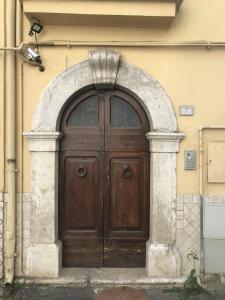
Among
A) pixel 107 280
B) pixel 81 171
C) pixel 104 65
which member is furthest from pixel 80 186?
pixel 104 65

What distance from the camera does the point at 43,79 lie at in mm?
4992

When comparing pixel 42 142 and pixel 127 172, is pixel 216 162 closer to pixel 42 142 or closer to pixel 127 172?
pixel 127 172

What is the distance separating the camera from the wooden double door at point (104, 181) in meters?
5.20

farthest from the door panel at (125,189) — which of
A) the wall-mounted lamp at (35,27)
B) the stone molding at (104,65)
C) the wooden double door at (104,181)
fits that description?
the wall-mounted lamp at (35,27)

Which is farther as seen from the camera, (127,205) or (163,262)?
(127,205)

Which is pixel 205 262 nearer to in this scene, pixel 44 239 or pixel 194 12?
pixel 44 239

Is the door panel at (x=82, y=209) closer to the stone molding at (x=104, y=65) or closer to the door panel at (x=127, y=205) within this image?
the door panel at (x=127, y=205)

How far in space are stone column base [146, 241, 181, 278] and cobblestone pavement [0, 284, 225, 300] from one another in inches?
9.5

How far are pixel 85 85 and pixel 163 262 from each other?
8.10 feet

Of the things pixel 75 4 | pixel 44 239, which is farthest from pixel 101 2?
pixel 44 239

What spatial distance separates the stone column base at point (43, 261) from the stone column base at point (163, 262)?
1.21 metres

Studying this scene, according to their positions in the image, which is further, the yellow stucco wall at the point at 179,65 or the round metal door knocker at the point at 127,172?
the round metal door knocker at the point at 127,172

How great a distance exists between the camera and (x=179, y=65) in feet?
16.5

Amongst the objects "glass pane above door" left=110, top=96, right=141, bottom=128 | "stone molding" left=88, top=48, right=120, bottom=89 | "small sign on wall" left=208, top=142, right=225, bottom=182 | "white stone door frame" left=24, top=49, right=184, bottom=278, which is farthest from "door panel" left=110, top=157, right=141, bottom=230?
"stone molding" left=88, top=48, right=120, bottom=89
